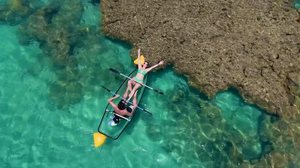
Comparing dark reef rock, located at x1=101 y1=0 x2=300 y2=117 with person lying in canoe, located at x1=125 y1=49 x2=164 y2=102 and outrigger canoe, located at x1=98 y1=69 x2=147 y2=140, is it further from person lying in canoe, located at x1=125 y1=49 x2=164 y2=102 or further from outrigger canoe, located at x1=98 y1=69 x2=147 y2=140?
outrigger canoe, located at x1=98 y1=69 x2=147 y2=140

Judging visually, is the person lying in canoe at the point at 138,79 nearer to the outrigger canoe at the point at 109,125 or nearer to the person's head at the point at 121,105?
the outrigger canoe at the point at 109,125

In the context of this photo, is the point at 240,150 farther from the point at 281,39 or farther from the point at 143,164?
the point at 281,39

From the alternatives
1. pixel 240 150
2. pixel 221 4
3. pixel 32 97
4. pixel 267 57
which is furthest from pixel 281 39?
pixel 32 97

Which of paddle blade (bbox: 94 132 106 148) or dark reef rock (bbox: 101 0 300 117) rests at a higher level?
dark reef rock (bbox: 101 0 300 117)

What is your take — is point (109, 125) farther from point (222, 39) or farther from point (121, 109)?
point (222, 39)

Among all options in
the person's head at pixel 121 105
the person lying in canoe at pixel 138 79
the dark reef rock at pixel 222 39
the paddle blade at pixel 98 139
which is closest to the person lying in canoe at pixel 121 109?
the person's head at pixel 121 105

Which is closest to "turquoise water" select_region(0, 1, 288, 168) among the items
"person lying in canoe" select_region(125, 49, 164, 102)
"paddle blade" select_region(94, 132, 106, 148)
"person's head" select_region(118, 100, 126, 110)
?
"paddle blade" select_region(94, 132, 106, 148)
